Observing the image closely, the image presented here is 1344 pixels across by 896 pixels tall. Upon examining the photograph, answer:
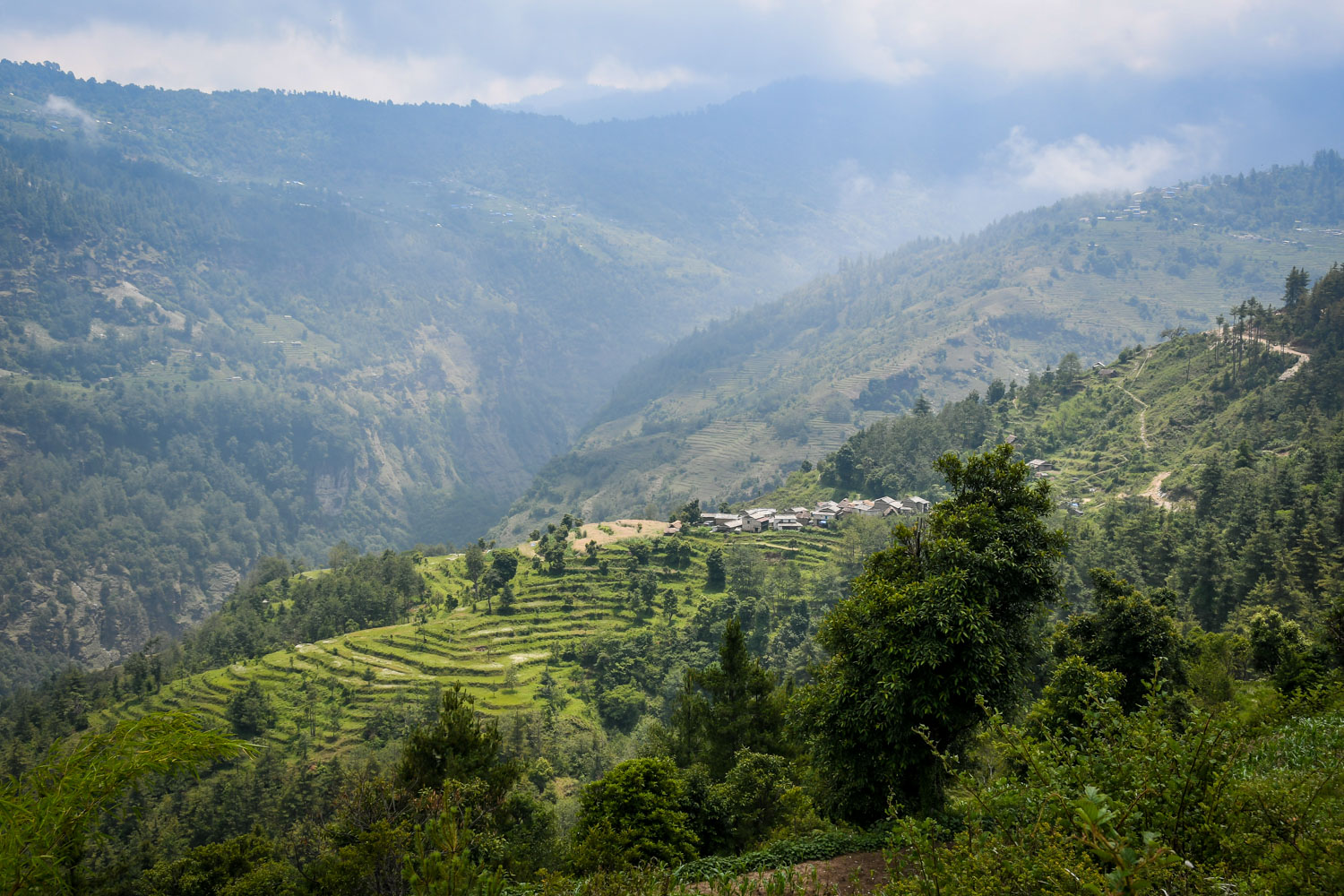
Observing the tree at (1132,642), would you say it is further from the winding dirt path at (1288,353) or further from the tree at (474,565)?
the tree at (474,565)

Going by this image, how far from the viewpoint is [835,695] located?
78.6 feet

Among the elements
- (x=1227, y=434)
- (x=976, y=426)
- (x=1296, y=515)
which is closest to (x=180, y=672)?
(x=1296, y=515)

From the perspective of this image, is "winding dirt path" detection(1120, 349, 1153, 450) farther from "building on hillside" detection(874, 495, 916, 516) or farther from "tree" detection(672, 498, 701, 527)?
"tree" detection(672, 498, 701, 527)

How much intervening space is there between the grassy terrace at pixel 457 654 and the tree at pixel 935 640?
56983mm

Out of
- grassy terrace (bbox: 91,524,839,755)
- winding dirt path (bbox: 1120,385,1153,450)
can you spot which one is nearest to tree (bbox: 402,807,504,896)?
grassy terrace (bbox: 91,524,839,755)

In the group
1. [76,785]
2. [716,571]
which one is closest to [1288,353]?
[716,571]

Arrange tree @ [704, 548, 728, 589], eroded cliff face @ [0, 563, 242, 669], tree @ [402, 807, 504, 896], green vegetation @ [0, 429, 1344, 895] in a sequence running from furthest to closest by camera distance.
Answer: eroded cliff face @ [0, 563, 242, 669]
tree @ [704, 548, 728, 589]
green vegetation @ [0, 429, 1344, 895]
tree @ [402, 807, 504, 896]

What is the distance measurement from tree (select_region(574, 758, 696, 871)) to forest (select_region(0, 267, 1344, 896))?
0.16 m

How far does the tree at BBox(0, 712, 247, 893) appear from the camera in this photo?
9406mm

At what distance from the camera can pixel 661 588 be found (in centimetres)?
9694

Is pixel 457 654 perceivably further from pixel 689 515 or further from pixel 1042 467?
pixel 1042 467

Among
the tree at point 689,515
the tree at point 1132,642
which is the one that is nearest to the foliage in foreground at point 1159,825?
the tree at point 1132,642

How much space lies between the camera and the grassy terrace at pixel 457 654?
78000mm

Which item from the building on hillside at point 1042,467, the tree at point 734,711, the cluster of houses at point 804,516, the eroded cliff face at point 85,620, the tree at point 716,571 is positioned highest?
the building on hillside at point 1042,467
